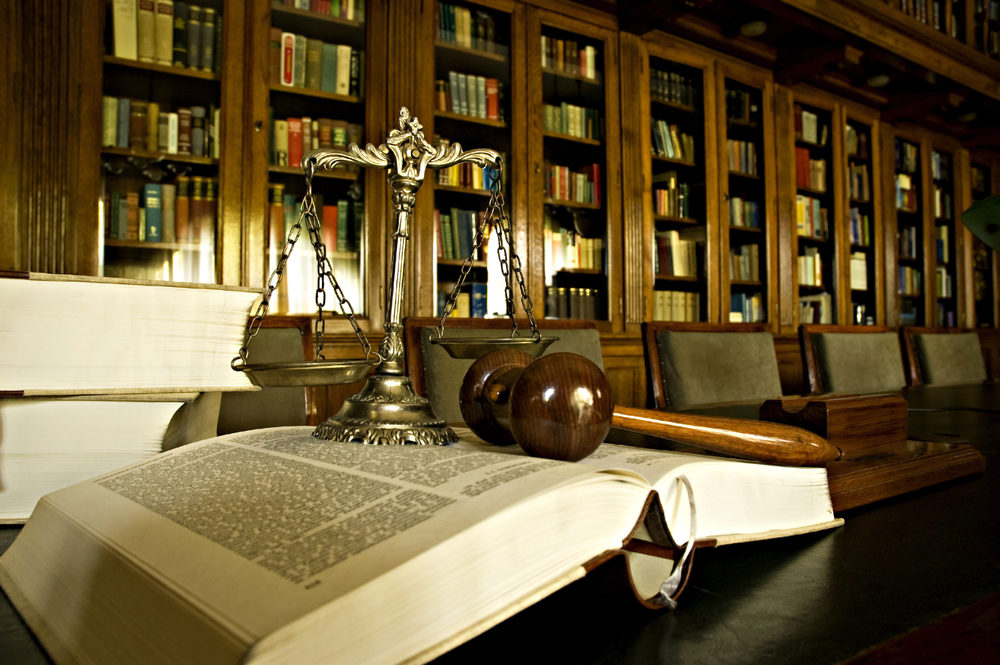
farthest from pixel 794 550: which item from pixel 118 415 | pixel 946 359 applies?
pixel 946 359

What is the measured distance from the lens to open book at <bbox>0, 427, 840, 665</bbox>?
0.23 meters

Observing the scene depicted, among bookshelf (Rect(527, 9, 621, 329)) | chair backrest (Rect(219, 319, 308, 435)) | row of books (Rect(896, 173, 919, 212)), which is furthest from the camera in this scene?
row of books (Rect(896, 173, 919, 212))

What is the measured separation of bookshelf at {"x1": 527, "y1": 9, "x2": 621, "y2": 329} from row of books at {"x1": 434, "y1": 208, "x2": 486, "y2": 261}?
0.98 feet

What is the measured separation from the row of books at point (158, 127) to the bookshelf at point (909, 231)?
436 cm

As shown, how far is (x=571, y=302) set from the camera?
2945 mm

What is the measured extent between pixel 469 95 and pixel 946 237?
4.15 metres

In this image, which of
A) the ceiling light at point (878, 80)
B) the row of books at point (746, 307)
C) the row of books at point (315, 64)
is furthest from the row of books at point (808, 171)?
the row of books at point (315, 64)

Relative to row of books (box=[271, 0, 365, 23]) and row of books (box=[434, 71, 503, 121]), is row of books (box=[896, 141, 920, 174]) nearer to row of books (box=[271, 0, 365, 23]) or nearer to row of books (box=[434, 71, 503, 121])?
row of books (box=[434, 71, 503, 121])

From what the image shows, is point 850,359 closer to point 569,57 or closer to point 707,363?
point 707,363

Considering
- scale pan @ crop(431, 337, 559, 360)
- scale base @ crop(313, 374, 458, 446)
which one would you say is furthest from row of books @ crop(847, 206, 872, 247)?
scale base @ crop(313, 374, 458, 446)

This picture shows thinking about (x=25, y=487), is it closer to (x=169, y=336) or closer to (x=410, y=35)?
(x=169, y=336)

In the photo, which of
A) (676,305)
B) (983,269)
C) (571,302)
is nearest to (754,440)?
(571,302)

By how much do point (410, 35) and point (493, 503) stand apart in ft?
8.48

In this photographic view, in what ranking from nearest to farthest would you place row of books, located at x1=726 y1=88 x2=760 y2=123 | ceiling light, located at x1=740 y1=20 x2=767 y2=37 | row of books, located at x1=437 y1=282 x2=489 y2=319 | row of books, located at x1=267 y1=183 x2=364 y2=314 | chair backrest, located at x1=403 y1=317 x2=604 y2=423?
A: chair backrest, located at x1=403 y1=317 x2=604 y2=423, row of books, located at x1=267 y1=183 x2=364 y2=314, row of books, located at x1=437 y1=282 x2=489 y2=319, ceiling light, located at x1=740 y1=20 x2=767 y2=37, row of books, located at x1=726 y1=88 x2=760 y2=123
